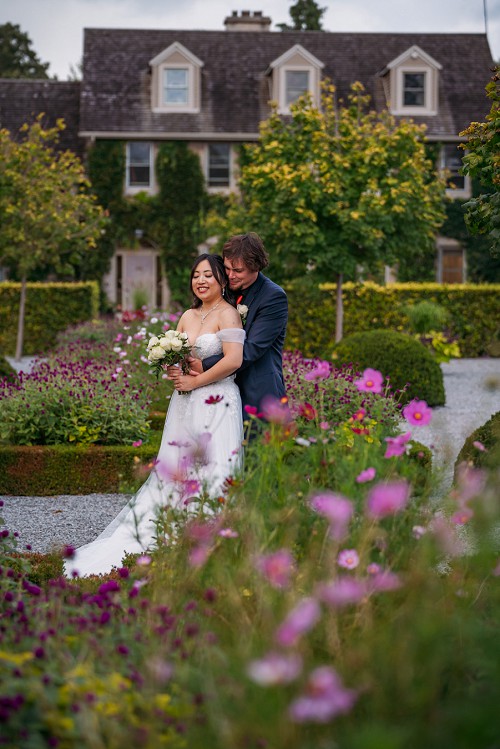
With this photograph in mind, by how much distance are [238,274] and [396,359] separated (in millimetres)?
6975

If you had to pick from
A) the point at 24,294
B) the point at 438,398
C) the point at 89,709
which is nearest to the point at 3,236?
the point at 24,294

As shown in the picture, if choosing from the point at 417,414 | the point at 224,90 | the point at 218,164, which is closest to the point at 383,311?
the point at 218,164

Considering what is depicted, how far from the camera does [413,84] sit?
26.2 metres

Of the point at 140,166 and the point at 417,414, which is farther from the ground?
the point at 140,166

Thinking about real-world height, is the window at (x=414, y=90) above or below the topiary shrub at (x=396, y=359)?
above

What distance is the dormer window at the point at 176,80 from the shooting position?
25531 mm

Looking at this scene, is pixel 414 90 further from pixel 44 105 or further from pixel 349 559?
pixel 349 559

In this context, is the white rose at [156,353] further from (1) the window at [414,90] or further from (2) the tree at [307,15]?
(2) the tree at [307,15]

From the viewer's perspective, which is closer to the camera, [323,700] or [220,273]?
[323,700]

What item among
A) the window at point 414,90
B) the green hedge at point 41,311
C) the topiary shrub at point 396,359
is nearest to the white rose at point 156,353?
the topiary shrub at point 396,359

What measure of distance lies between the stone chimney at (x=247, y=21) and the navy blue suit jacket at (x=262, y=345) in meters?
25.4

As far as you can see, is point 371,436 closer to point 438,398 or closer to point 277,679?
point 277,679

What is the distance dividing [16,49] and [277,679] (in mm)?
41105

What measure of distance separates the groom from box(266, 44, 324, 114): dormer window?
68.0ft
